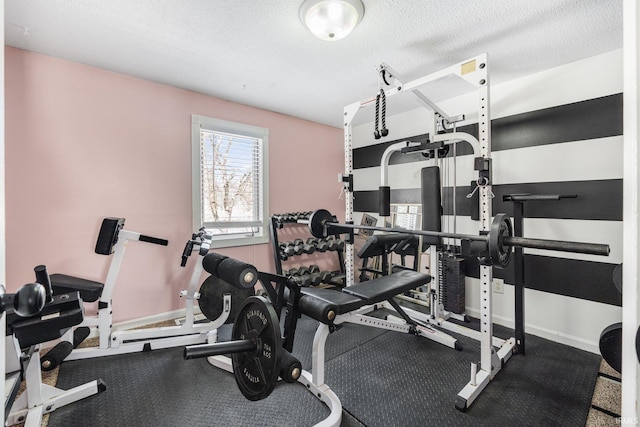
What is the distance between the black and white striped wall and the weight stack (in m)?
0.16

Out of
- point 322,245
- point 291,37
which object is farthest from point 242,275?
point 322,245

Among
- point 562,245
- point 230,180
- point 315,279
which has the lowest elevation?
point 315,279

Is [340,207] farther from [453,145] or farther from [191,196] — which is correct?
[191,196]

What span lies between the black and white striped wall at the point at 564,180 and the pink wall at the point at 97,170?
251 cm

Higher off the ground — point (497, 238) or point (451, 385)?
point (497, 238)

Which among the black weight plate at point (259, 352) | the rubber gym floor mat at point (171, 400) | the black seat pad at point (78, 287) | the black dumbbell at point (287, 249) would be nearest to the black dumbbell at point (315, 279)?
the black dumbbell at point (287, 249)

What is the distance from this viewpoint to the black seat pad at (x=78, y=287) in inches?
71.3

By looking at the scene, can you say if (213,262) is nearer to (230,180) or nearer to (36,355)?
(36,355)

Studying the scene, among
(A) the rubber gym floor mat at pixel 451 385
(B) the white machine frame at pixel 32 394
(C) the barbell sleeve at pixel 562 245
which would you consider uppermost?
(C) the barbell sleeve at pixel 562 245

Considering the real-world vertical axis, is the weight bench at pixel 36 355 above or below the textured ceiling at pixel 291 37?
below

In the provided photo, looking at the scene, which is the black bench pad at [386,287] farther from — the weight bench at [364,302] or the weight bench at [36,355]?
the weight bench at [36,355]

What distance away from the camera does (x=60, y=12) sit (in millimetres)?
1622

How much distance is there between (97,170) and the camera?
2279 mm

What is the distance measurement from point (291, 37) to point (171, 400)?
2273mm
